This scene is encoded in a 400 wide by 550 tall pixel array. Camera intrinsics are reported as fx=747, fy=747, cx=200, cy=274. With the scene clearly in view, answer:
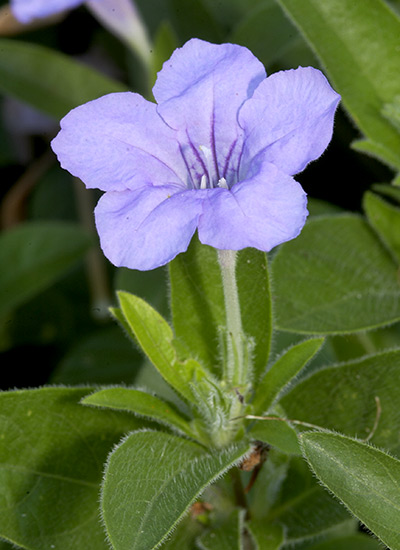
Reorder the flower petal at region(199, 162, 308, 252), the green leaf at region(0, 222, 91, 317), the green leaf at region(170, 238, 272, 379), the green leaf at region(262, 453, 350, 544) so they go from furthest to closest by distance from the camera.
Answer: the green leaf at region(0, 222, 91, 317) → the green leaf at region(262, 453, 350, 544) → the green leaf at region(170, 238, 272, 379) → the flower petal at region(199, 162, 308, 252)

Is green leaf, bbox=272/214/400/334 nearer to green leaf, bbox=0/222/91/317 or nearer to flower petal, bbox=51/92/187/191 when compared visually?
flower petal, bbox=51/92/187/191

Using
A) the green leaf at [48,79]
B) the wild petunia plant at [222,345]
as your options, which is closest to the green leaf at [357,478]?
the wild petunia plant at [222,345]

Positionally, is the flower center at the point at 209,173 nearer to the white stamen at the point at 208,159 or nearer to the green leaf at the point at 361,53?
the white stamen at the point at 208,159

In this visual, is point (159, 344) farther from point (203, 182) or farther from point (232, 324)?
point (203, 182)

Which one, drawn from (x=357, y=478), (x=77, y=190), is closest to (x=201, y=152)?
(x=357, y=478)

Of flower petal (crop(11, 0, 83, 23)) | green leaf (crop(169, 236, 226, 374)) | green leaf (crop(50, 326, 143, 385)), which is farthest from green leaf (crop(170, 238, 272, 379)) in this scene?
flower petal (crop(11, 0, 83, 23))

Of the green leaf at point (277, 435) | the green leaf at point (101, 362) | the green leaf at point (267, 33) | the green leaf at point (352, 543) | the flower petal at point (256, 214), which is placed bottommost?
the green leaf at point (352, 543)

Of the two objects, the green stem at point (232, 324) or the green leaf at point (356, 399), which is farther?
the green leaf at point (356, 399)
